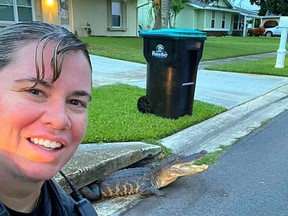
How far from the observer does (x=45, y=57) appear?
104 cm

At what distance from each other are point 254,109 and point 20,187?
601 cm

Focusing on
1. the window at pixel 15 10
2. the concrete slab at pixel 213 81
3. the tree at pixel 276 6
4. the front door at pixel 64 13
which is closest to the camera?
the concrete slab at pixel 213 81

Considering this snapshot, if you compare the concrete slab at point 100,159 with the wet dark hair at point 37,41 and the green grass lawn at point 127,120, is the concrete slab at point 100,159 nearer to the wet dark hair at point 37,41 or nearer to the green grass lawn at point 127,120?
the green grass lawn at point 127,120

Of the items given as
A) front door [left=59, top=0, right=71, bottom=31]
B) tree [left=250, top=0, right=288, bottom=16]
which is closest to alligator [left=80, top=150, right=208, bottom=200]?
front door [left=59, top=0, right=71, bottom=31]

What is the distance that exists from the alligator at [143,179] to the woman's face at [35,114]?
2105mm

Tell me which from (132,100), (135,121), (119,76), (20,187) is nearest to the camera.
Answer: (20,187)

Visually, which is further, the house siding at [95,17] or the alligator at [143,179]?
the house siding at [95,17]

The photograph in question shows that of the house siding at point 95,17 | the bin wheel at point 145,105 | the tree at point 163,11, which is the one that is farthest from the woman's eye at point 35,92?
the house siding at point 95,17

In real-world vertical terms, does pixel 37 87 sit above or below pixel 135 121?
above

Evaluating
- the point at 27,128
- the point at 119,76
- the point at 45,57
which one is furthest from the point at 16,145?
the point at 119,76

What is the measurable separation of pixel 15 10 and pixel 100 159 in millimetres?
14304

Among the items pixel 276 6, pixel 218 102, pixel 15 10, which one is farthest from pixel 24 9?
pixel 276 6

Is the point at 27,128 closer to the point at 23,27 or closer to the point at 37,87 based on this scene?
the point at 37,87

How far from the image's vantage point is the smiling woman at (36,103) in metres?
1.03
